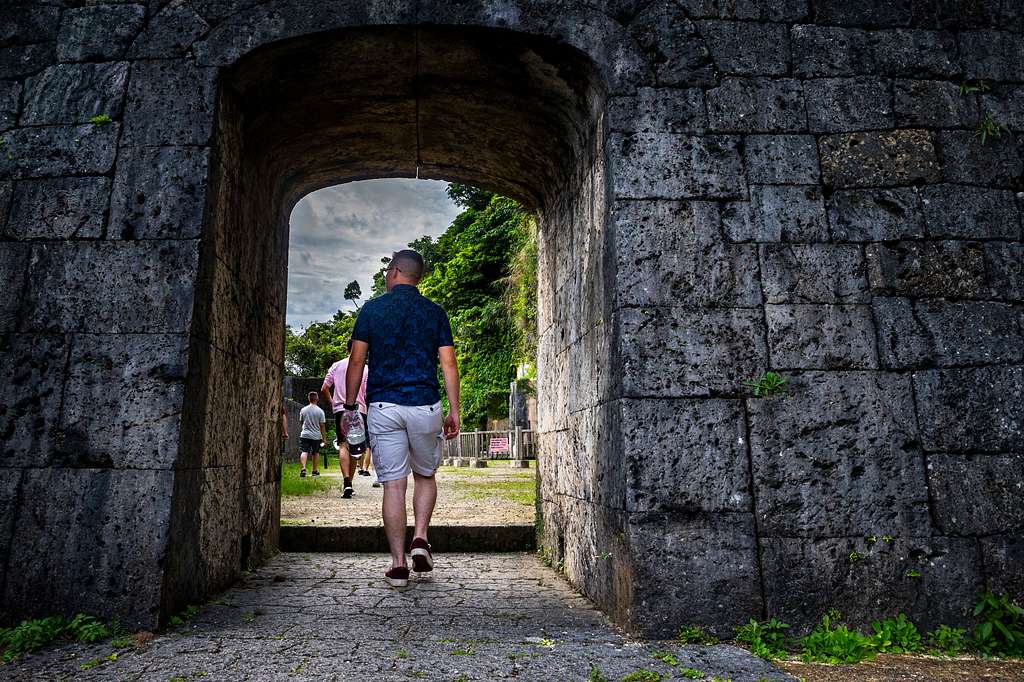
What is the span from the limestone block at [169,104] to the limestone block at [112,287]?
22.1 inches

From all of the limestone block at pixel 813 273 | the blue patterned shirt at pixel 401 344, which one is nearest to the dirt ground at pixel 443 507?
the blue patterned shirt at pixel 401 344

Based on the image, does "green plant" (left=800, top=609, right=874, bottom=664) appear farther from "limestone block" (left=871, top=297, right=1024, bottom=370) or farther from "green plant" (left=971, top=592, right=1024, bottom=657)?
"limestone block" (left=871, top=297, right=1024, bottom=370)

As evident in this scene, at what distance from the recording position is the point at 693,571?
9.86 ft

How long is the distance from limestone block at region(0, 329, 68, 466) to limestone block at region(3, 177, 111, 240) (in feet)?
1.67

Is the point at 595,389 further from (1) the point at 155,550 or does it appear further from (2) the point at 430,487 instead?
(1) the point at 155,550

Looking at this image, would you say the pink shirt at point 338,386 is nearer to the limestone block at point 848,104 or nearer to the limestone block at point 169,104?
the limestone block at point 169,104

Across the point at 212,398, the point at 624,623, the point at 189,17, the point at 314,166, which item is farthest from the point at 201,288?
the point at 624,623

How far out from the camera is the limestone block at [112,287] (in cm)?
329

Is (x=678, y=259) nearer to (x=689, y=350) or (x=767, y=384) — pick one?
(x=689, y=350)

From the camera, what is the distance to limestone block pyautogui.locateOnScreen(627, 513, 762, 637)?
2975 mm

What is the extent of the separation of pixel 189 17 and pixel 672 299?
9.26 feet

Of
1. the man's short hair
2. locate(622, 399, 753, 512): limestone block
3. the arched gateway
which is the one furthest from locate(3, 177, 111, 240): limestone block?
locate(622, 399, 753, 512): limestone block

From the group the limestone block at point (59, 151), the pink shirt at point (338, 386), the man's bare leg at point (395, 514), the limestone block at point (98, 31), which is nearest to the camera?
the limestone block at point (59, 151)

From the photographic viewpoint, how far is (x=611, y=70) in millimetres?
3510
